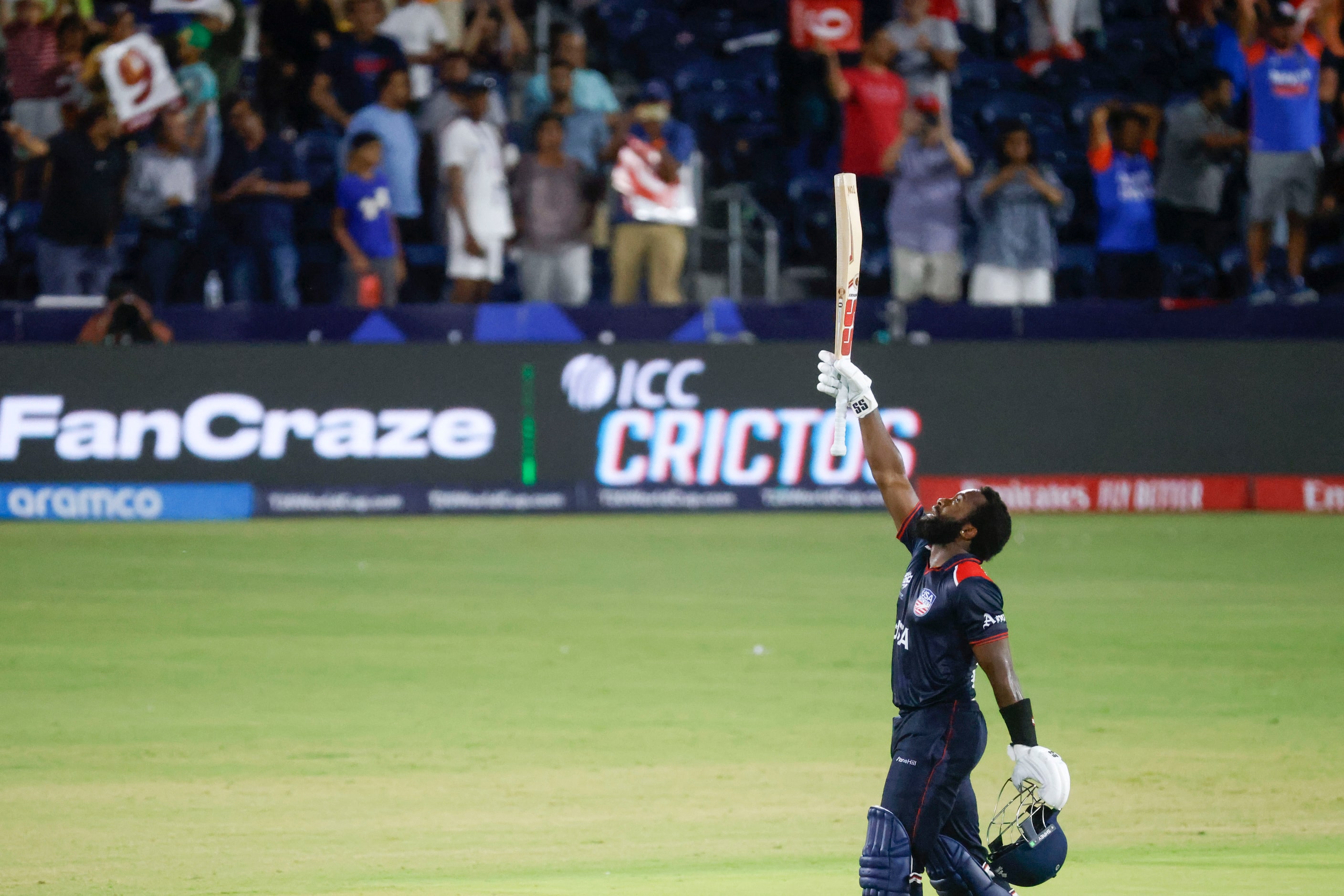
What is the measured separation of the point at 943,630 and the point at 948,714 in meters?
0.29

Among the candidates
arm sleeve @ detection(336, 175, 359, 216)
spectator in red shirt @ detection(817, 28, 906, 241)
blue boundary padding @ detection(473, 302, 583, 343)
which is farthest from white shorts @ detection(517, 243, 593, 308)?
spectator in red shirt @ detection(817, 28, 906, 241)

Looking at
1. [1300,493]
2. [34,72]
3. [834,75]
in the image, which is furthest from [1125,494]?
[34,72]

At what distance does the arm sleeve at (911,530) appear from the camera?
6.74 metres

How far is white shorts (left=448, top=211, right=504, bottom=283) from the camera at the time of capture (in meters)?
20.3

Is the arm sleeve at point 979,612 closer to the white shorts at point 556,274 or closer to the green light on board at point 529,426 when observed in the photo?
the green light on board at point 529,426

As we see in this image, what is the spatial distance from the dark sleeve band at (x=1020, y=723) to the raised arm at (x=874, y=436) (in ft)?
2.99

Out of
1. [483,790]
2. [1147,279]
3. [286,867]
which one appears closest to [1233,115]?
[1147,279]

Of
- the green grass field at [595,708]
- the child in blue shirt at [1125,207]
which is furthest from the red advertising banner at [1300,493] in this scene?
the child in blue shirt at [1125,207]

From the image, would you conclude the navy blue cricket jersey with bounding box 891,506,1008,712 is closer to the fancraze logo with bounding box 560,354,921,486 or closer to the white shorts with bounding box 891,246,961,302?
the fancraze logo with bounding box 560,354,921,486

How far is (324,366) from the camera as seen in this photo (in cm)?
1955

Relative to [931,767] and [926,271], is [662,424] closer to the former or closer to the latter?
[926,271]

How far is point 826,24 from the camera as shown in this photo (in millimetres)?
22062

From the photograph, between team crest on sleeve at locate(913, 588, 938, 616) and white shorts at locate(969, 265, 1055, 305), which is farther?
white shorts at locate(969, 265, 1055, 305)

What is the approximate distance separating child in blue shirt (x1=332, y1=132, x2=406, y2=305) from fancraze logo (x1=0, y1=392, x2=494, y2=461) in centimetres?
142
